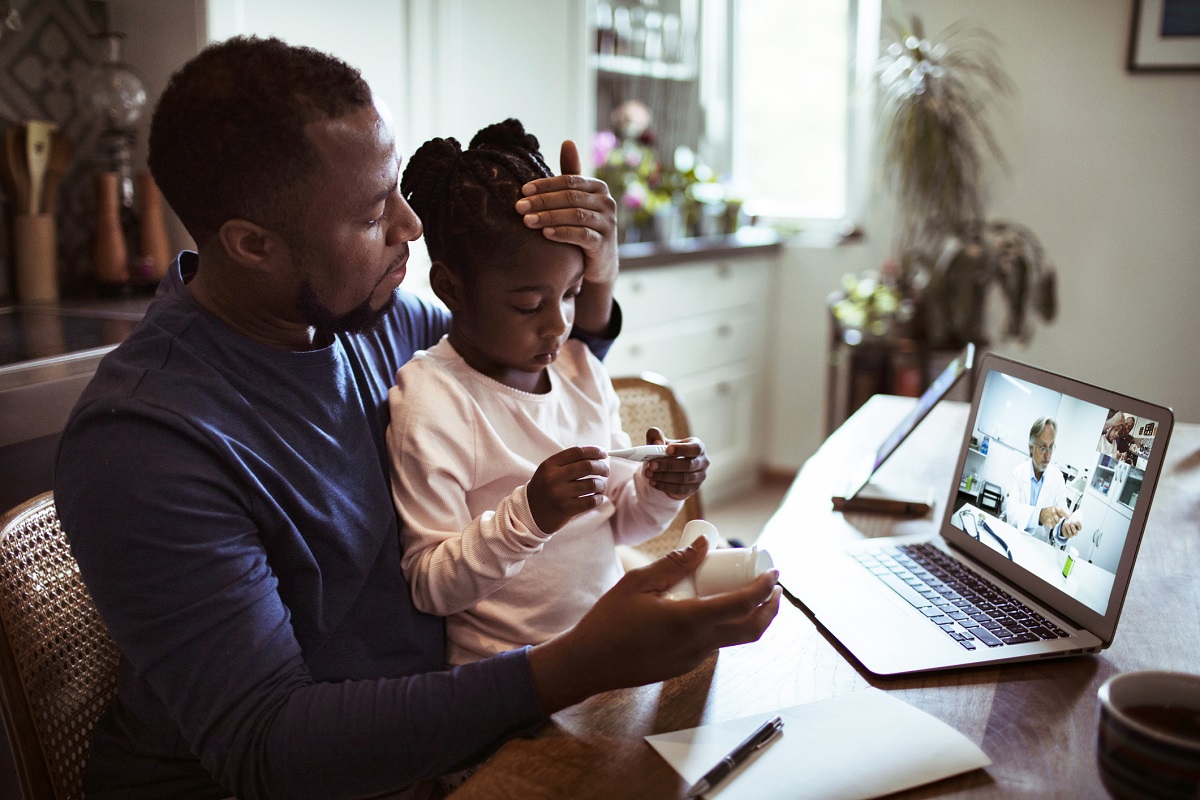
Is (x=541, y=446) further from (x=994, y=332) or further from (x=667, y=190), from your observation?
(x=994, y=332)

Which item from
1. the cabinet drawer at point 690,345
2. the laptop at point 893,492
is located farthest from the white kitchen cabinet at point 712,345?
the laptop at point 893,492

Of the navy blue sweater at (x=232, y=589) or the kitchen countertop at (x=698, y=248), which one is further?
the kitchen countertop at (x=698, y=248)

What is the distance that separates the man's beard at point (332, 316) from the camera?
0.98 metres

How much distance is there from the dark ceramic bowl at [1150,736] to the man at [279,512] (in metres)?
0.26

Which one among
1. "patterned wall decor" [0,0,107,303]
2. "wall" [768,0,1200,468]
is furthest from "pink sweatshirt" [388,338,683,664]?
"wall" [768,0,1200,468]

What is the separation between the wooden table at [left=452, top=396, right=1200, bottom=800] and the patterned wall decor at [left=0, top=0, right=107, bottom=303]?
1.78m

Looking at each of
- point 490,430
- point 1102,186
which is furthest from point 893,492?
point 1102,186

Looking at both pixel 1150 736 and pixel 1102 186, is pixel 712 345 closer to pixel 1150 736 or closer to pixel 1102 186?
pixel 1102 186

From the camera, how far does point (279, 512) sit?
3.01 feet

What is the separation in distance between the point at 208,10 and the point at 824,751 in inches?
74.1

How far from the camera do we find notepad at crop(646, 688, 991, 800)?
0.77 m

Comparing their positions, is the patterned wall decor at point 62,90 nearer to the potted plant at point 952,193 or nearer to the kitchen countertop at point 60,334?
the kitchen countertop at point 60,334

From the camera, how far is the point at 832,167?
431 cm

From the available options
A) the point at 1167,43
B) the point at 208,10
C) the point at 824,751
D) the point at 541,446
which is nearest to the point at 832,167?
the point at 1167,43
